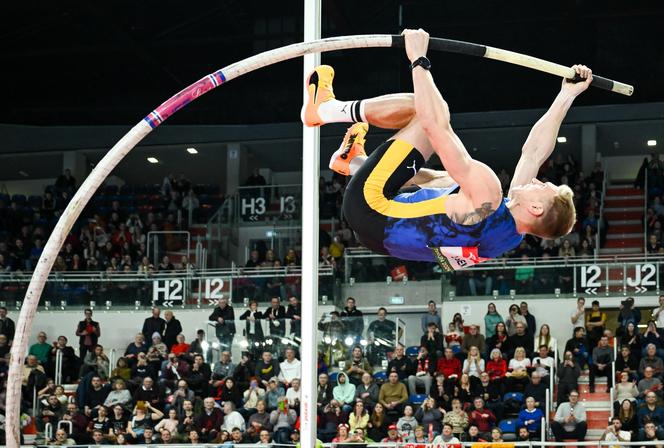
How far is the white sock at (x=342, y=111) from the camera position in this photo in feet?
14.4

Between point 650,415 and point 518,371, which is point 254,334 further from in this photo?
point 650,415

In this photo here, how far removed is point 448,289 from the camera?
13711 mm

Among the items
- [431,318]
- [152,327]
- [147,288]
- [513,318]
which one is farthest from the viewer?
[147,288]

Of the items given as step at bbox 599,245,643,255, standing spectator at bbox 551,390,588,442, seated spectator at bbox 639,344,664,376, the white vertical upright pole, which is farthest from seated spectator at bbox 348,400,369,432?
step at bbox 599,245,643,255

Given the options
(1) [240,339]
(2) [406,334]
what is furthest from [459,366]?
(1) [240,339]

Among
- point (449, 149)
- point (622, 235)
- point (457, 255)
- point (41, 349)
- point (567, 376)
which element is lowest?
point (567, 376)

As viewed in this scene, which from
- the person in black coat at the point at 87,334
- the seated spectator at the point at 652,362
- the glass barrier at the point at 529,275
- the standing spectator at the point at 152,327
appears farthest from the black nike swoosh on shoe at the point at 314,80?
the person in black coat at the point at 87,334

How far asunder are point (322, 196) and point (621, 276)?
6.17 m

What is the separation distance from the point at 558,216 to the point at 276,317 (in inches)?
346

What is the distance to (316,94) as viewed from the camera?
15.2 feet

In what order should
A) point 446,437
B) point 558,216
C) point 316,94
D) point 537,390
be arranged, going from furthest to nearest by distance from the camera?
point 537,390 → point 446,437 → point 316,94 → point 558,216

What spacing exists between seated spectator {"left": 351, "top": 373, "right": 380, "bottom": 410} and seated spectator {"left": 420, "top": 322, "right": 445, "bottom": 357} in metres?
0.96

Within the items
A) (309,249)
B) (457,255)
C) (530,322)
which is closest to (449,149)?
(457,255)

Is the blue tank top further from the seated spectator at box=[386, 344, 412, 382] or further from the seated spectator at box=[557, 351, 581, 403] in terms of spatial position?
the seated spectator at box=[386, 344, 412, 382]
